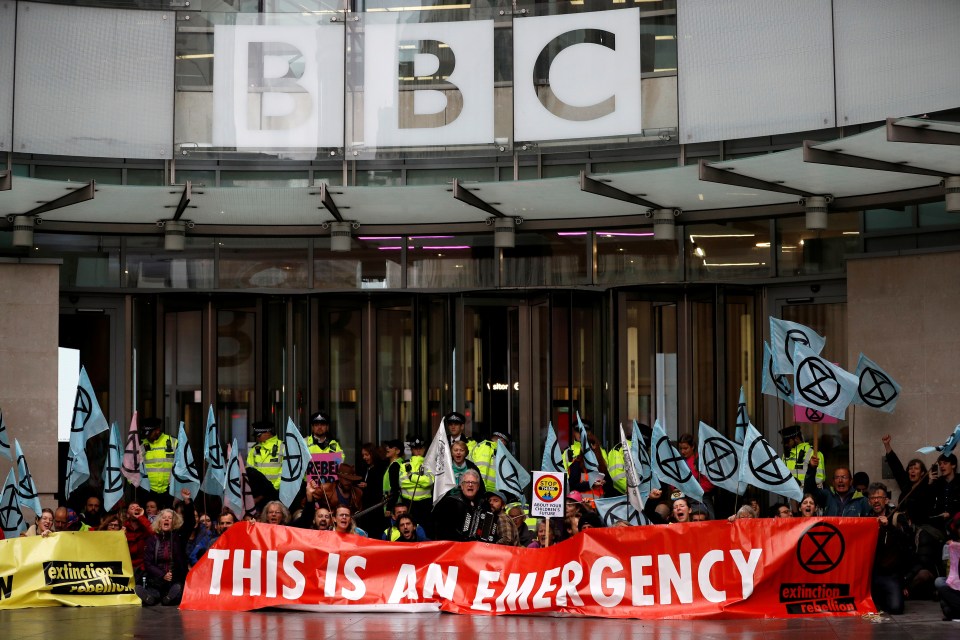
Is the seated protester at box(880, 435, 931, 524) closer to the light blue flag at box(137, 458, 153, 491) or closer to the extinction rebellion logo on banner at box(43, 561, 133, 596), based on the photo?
the extinction rebellion logo on banner at box(43, 561, 133, 596)

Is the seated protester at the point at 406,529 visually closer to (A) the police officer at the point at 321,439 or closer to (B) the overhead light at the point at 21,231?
(A) the police officer at the point at 321,439

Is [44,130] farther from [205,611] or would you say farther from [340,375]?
[205,611]

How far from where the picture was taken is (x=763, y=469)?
15.4 metres

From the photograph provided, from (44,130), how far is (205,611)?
8.73 meters

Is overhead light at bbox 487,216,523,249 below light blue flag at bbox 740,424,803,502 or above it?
above

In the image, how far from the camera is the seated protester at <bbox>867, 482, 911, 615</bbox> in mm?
14378

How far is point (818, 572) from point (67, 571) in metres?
8.38

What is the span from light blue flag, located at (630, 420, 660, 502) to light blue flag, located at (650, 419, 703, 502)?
0.30 m

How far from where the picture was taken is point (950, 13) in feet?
57.2

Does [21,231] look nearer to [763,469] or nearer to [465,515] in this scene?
[465,515]

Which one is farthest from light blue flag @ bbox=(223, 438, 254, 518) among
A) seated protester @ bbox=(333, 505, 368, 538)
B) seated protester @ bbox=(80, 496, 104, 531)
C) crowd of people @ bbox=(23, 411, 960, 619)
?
seated protester @ bbox=(333, 505, 368, 538)

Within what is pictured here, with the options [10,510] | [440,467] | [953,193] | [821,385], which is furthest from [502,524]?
[953,193]

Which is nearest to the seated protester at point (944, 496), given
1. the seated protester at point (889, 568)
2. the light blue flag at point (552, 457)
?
the seated protester at point (889, 568)

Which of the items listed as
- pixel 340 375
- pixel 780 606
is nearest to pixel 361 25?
pixel 340 375
